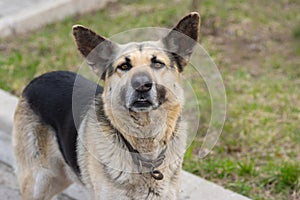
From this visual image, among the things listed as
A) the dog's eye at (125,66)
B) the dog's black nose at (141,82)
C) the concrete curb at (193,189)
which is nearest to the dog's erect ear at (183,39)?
the dog's eye at (125,66)

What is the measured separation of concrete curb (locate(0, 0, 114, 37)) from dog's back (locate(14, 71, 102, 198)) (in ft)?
11.4

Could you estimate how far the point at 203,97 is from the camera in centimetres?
611

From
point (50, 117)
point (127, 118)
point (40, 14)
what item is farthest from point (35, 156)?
point (40, 14)

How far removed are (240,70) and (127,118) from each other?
3.52 meters

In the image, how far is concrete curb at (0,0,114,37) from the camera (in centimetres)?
764

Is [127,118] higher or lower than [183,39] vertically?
lower

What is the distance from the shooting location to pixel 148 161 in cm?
363

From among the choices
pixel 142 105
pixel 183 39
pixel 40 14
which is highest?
pixel 183 39

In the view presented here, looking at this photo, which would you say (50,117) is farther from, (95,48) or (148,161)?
(148,161)

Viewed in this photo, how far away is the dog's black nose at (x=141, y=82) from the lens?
3.21 m


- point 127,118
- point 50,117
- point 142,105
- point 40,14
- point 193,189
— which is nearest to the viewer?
point 142,105

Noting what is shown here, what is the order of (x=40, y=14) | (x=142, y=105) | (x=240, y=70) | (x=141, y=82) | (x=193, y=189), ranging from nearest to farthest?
(x=141, y=82)
(x=142, y=105)
(x=193, y=189)
(x=240, y=70)
(x=40, y=14)

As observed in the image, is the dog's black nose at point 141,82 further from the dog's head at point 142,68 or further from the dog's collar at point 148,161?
the dog's collar at point 148,161

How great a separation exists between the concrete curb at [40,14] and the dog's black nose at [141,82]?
4.63 m
